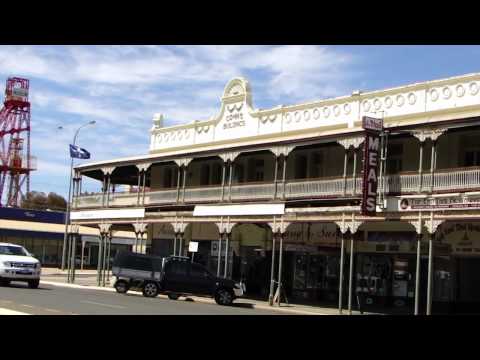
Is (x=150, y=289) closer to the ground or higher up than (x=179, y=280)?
closer to the ground

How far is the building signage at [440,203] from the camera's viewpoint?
75.1ft

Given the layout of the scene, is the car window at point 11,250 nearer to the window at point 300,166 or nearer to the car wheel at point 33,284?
the car wheel at point 33,284

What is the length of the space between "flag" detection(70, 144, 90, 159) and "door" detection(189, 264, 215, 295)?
713 inches

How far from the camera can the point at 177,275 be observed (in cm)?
2980

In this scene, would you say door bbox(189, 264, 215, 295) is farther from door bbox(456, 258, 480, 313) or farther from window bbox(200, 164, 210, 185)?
window bbox(200, 164, 210, 185)

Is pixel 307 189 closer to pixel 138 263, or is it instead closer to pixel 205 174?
pixel 138 263

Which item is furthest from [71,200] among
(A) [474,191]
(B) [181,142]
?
(A) [474,191]

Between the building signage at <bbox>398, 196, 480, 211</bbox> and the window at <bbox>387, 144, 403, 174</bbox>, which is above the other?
the window at <bbox>387, 144, 403, 174</bbox>

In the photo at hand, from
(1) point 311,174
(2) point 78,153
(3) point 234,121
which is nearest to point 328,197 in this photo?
(1) point 311,174

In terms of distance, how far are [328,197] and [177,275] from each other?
7113mm

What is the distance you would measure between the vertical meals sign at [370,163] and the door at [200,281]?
7.46 m

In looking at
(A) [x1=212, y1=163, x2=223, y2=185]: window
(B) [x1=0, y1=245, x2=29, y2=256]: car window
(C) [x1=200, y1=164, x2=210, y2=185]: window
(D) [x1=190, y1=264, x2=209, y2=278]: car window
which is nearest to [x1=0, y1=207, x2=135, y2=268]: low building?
(C) [x1=200, y1=164, x2=210, y2=185]: window

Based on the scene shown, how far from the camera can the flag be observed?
45.1 metres
